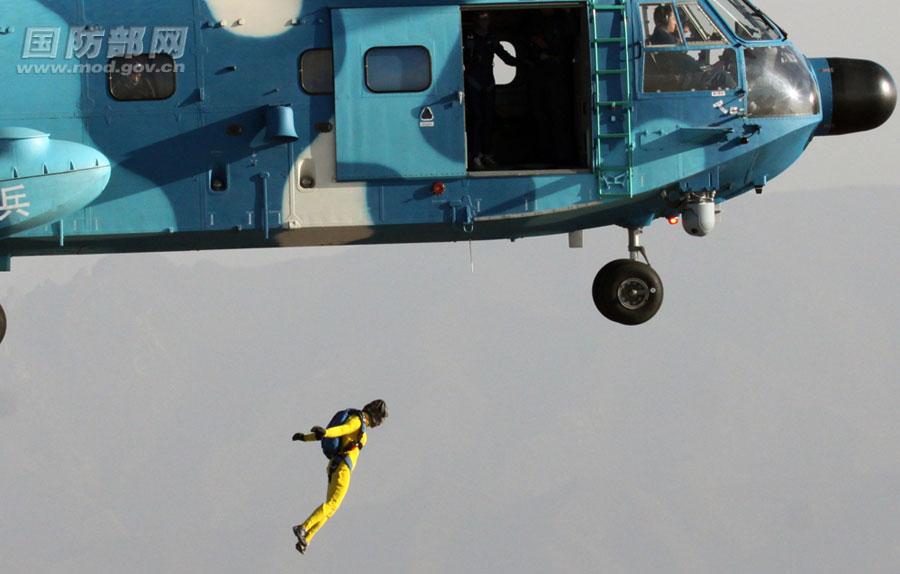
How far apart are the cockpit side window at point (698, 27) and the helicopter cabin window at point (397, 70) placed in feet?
9.50

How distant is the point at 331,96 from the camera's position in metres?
21.2

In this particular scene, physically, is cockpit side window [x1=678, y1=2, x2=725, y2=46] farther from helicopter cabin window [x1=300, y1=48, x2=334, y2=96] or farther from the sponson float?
helicopter cabin window [x1=300, y1=48, x2=334, y2=96]

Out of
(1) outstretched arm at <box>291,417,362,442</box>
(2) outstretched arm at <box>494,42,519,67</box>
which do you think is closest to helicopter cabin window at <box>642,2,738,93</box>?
(2) outstretched arm at <box>494,42,519,67</box>

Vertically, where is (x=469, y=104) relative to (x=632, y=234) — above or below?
above

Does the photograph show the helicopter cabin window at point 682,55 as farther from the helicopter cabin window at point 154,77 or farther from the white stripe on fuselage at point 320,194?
the helicopter cabin window at point 154,77

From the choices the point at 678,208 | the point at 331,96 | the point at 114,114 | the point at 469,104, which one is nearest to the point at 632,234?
the point at 678,208

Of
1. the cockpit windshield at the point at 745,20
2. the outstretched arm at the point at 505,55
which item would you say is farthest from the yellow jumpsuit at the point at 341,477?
the cockpit windshield at the point at 745,20

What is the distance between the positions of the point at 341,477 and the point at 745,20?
673 cm

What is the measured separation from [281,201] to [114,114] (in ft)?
6.46

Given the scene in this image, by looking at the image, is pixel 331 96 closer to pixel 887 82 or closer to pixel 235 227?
pixel 235 227

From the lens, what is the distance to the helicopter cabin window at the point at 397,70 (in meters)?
21.2

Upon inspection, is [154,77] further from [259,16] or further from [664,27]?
[664,27]

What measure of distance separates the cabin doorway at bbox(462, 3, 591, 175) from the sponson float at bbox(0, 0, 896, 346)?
248mm

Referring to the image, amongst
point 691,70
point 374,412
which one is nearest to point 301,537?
point 374,412
